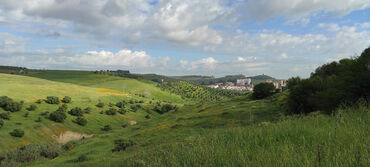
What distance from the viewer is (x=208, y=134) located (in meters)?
9.37

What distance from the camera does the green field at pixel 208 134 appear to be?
441 centimetres

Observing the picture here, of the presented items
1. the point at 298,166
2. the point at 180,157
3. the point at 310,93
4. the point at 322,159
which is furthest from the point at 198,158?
the point at 310,93

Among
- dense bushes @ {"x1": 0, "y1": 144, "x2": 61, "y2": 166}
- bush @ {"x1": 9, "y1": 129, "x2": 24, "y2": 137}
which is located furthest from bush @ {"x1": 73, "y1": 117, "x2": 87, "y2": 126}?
dense bushes @ {"x1": 0, "y1": 144, "x2": 61, "y2": 166}

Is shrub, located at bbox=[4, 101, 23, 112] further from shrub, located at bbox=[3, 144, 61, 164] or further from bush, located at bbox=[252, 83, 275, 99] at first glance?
bush, located at bbox=[252, 83, 275, 99]

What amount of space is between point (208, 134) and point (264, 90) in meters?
73.4

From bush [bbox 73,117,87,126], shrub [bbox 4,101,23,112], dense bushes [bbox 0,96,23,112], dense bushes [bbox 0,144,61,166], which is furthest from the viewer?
bush [bbox 73,117,87,126]

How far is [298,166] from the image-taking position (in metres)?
3.61

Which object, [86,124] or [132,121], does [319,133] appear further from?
[132,121]

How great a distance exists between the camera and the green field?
441cm

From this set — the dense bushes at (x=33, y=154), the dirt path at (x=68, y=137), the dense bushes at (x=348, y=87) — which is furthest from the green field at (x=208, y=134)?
the dense bushes at (x=348, y=87)

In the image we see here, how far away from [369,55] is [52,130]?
87.0m

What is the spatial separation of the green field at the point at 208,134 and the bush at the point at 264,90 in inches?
165

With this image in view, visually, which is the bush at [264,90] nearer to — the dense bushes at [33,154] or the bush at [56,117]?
the dense bushes at [33,154]

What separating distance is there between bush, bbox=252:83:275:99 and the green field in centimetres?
419
